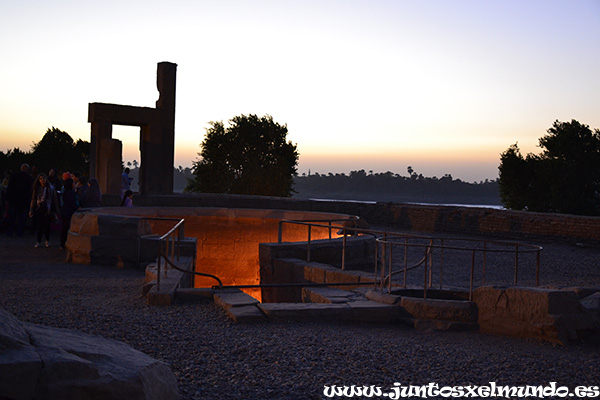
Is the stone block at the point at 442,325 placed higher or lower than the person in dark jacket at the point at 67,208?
lower

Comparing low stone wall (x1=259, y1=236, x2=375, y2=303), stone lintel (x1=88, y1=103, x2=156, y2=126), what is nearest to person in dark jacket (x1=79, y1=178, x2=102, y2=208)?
low stone wall (x1=259, y1=236, x2=375, y2=303)

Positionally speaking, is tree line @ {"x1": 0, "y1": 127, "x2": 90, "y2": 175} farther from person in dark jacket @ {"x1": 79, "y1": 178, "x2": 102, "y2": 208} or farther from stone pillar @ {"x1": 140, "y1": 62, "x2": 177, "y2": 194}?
person in dark jacket @ {"x1": 79, "y1": 178, "x2": 102, "y2": 208}

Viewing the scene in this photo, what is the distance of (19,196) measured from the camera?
12508mm

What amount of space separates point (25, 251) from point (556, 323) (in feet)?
30.1

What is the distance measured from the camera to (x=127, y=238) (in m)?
9.48

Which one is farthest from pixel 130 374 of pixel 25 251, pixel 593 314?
pixel 25 251

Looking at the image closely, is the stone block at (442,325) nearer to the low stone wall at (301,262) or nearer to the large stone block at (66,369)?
the low stone wall at (301,262)

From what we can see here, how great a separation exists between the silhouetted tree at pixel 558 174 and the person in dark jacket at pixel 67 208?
25.0m

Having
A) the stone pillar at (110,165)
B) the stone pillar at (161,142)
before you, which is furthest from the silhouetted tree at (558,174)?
the stone pillar at (110,165)

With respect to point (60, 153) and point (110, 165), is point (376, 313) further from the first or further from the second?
point (60, 153)

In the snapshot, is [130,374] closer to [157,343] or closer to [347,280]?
[157,343]

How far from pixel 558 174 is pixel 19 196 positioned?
25848mm

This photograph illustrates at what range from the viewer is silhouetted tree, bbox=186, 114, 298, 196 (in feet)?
132

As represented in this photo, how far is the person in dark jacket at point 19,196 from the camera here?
40.8ft
